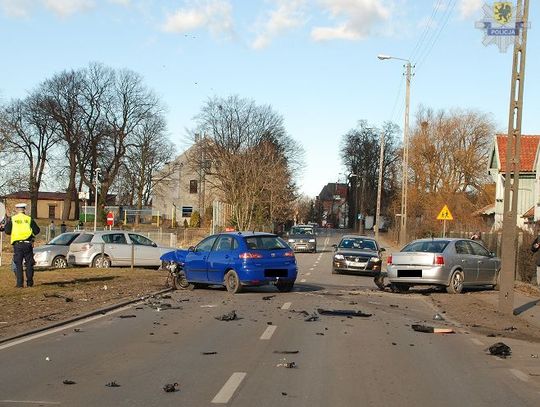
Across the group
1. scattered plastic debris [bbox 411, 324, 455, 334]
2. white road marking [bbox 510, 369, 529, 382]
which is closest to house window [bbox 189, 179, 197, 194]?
scattered plastic debris [bbox 411, 324, 455, 334]

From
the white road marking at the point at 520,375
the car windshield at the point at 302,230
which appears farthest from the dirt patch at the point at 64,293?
the car windshield at the point at 302,230

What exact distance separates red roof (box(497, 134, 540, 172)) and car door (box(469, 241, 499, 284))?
84.9 feet

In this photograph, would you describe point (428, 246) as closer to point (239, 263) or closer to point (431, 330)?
point (239, 263)

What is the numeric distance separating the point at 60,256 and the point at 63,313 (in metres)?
12.9

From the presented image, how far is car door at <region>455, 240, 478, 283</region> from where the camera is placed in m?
19.0

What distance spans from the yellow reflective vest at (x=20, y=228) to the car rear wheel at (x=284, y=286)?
6.21m

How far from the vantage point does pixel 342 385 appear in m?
7.48

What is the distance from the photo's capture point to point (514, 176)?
14383 mm

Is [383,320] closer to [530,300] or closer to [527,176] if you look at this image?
[530,300]

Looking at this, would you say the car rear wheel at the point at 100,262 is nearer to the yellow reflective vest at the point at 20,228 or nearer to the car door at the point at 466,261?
the yellow reflective vest at the point at 20,228

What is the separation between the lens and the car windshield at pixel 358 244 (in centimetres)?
2809

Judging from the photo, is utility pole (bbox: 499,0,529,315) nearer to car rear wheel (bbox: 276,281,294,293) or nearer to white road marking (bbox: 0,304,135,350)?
car rear wheel (bbox: 276,281,294,293)

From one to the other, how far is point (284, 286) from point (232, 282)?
1.59m

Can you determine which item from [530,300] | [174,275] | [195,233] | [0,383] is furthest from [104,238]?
[195,233]
